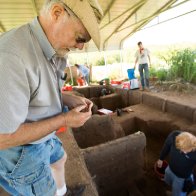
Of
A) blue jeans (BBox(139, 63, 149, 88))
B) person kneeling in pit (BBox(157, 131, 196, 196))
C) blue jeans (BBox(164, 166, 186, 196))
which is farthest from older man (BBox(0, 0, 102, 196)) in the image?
blue jeans (BBox(139, 63, 149, 88))

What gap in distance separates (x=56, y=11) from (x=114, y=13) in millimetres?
8337

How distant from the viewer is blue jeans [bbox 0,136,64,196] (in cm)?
92

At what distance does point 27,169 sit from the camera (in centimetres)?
94

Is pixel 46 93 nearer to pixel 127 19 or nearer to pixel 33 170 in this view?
pixel 33 170

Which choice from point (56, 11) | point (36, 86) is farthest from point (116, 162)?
point (56, 11)

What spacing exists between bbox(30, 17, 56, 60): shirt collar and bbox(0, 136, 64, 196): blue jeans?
1.49ft

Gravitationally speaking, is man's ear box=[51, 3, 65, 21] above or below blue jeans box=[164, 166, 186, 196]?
above

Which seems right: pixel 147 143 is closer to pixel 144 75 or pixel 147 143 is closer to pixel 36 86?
pixel 144 75

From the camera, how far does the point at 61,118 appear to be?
3.07 feet

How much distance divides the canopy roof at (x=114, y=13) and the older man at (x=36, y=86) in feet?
20.3

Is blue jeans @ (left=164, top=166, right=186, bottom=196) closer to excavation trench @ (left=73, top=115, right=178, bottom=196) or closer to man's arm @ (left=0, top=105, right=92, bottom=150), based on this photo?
A: excavation trench @ (left=73, top=115, right=178, bottom=196)

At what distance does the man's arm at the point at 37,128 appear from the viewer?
30.8 inches

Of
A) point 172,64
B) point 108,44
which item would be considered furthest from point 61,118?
point 108,44

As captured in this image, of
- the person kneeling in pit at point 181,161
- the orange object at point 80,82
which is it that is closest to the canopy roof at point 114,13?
the orange object at point 80,82
